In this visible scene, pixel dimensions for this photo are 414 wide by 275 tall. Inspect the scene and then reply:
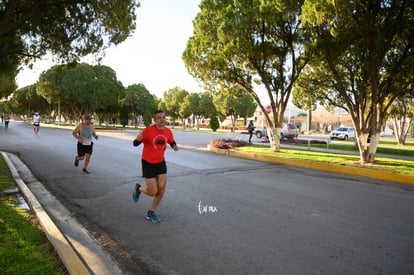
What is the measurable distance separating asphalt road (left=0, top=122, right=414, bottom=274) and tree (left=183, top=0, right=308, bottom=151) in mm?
6960

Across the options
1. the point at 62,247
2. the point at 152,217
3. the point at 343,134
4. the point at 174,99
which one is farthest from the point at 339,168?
the point at 174,99

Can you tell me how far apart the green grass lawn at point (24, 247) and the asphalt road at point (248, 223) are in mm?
680

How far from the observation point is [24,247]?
3.46m

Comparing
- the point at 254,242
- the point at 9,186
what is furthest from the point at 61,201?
the point at 254,242

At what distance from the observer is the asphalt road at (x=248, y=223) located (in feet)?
11.1

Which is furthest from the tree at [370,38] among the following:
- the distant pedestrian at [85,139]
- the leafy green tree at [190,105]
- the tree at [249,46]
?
the leafy green tree at [190,105]

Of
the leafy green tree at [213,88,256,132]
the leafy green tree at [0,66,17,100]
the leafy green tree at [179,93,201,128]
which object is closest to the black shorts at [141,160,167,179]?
the leafy green tree at [0,66,17,100]

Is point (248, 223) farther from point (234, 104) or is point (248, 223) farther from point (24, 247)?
point (234, 104)

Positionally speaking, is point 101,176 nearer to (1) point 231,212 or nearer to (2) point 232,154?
(1) point 231,212

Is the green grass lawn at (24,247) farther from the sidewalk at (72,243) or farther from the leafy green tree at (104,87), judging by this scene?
the leafy green tree at (104,87)

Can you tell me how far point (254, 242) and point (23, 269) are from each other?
8.56 ft

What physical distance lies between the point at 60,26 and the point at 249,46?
7.44m

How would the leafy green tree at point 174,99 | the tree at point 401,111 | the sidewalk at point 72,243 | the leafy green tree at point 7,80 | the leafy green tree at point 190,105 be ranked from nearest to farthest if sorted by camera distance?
the sidewalk at point 72,243 < the leafy green tree at point 7,80 < the tree at point 401,111 < the leafy green tree at point 190,105 < the leafy green tree at point 174,99

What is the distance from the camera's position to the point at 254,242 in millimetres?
3941
